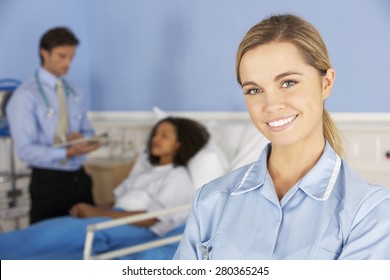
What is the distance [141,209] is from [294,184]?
1392 millimetres

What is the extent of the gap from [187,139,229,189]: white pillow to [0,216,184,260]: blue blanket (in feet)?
0.94

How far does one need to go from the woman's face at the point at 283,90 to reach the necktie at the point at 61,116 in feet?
5.08

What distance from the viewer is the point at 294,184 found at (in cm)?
100

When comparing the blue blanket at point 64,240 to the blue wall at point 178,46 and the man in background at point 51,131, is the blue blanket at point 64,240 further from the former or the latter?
the blue wall at point 178,46

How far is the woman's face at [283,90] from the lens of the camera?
915mm

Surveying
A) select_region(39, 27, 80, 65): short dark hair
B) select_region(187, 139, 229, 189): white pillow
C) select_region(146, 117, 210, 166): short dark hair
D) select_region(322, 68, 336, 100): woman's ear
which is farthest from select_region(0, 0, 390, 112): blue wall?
select_region(322, 68, 336, 100): woman's ear

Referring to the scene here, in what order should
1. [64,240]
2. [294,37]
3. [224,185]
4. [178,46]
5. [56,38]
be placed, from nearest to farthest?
[294,37] → [224,185] → [64,240] → [56,38] → [178,46]

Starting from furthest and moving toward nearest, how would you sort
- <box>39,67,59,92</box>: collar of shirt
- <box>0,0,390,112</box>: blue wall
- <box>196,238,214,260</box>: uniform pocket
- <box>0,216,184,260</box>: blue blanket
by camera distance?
<box>39,67,59,92</box>: collar of shirt < <box>0,216,184,260</box>: blue blanket < <box>0,0,390,112</box>: blue wall < <box>196,238,214,260</box>: uniform pocket

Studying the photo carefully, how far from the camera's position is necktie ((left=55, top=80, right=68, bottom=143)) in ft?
7.67

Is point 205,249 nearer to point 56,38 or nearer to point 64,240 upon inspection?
point 64,240

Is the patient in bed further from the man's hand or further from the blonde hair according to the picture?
the blonde hair

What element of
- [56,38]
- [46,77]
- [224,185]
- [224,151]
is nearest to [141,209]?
[224,151]

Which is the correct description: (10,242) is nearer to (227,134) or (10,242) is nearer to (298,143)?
(227,134)
